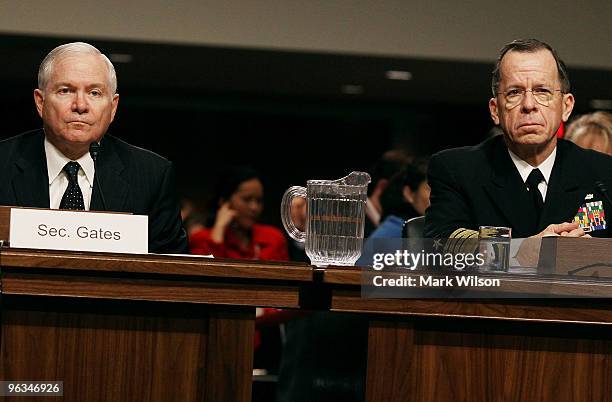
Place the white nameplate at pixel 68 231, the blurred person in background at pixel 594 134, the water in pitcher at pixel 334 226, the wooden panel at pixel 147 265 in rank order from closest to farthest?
the wooden panel at pixel 147 265, the white nameplate at pixel 68 231, the water in pitcher at pixel 334 226, the blurred person in background at pixel 594 134

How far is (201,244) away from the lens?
4.96 m

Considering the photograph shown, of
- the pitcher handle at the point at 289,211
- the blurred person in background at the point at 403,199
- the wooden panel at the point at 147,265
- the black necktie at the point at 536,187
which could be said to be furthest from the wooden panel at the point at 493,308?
the blurred person in background at the point at 403,199

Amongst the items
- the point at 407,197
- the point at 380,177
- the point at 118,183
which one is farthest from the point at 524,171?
the point at 380,177

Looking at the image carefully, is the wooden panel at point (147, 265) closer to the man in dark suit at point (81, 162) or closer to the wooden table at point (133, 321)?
the wooden table at point (133, 321)

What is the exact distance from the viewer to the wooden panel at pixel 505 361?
1888mm

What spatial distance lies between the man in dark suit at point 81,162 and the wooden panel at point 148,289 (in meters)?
0.58

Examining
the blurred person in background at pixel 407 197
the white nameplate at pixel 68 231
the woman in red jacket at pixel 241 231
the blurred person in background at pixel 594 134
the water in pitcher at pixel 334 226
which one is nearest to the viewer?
the white nameplate at pixel 68 231

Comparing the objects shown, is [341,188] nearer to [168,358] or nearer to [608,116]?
[168,358]

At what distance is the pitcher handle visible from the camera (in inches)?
87.1

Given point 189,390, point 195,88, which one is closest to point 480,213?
point 189,390

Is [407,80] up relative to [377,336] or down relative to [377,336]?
up

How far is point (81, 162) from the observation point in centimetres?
252

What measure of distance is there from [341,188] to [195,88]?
331 inches

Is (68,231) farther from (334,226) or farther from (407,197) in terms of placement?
(407,197)
